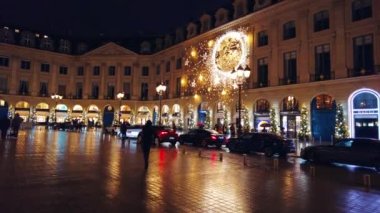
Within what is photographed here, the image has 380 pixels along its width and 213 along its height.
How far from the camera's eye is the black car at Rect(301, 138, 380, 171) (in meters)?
13.9

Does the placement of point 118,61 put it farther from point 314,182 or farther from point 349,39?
point 314,182

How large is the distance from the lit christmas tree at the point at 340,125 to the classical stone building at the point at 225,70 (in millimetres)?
513

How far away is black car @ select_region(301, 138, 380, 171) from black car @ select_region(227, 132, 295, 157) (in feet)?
6.96

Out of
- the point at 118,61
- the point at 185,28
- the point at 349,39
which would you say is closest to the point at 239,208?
the point at 349,39

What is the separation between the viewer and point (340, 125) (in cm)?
2683

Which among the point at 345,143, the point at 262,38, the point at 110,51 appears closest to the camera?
the point at 345,143

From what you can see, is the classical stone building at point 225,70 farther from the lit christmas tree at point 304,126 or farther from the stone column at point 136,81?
the lit christmas tree at point 304,126

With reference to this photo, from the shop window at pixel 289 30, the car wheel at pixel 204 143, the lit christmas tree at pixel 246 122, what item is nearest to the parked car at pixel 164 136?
the car wheel at pixel 204 143

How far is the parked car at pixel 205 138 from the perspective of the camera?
2386 centimetres

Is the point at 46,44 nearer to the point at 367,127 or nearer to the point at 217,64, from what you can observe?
the point at 217,64

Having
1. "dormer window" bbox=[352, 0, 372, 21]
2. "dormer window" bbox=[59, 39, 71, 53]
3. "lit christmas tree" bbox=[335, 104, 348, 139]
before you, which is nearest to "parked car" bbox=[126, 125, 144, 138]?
"lit christmas tree" bbox=[335, 104, 348, 139]

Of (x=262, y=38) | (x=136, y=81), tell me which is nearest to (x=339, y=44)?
(x=262, y=38)

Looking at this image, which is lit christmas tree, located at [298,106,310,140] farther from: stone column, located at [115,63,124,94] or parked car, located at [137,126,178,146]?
stone column, located at [115,63,124,94]

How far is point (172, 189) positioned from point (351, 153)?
10017 millimetres
